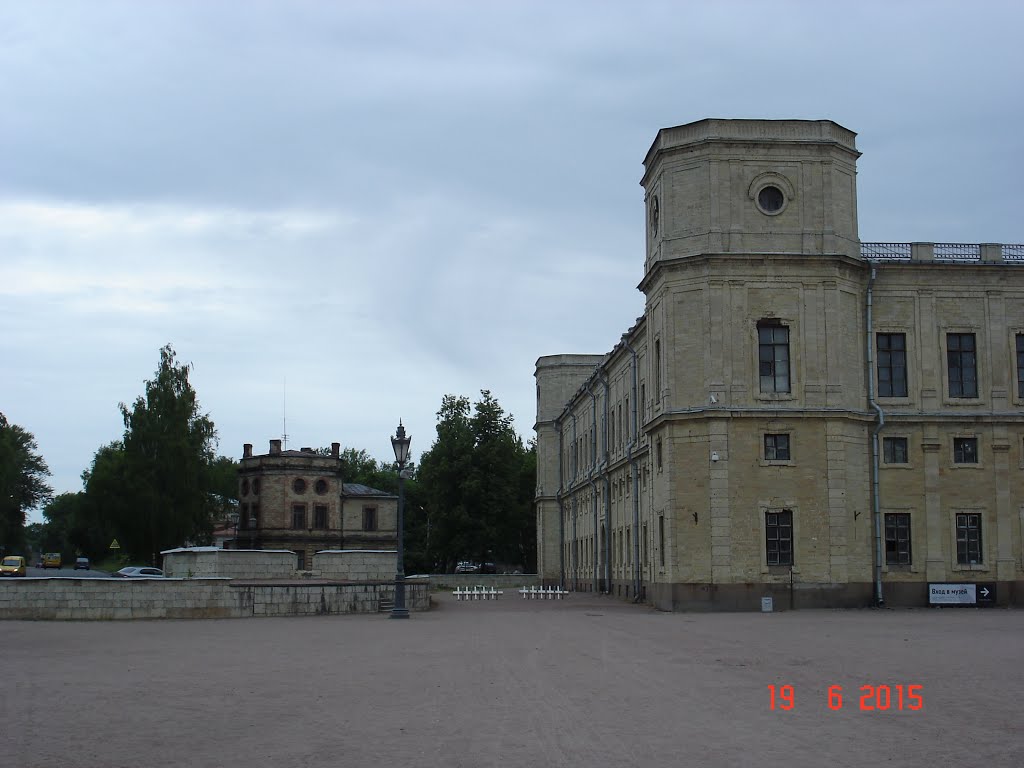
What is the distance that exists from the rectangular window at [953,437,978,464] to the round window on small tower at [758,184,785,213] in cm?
1055

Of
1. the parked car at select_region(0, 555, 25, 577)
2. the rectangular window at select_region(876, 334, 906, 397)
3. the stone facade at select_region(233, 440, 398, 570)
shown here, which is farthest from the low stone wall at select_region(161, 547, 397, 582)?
the stone facade at select_region(233, 440, 398, 570)

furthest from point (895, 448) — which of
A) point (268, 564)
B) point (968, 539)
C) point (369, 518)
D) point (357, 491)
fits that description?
point (357, 491)

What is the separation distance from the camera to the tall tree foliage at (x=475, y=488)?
7675cm

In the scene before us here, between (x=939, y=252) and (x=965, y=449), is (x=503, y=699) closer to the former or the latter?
(x=965, y=449)

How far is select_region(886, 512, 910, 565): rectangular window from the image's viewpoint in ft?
126

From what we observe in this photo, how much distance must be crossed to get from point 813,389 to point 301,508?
171 feet

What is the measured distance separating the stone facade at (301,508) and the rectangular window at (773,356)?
1933 inches

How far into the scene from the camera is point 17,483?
9838 cm

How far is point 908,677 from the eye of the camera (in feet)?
48.8

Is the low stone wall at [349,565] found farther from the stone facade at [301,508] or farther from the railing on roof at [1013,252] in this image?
the stone facade at [301,508]

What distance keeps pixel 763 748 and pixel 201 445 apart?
64452mm

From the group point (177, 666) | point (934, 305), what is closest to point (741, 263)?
point (934, 305)

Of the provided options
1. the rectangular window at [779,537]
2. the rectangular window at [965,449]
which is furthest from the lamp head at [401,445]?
the rectangular window at [965,449]

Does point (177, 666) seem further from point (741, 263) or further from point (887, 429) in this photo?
point (887, 429)
